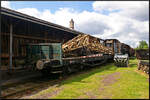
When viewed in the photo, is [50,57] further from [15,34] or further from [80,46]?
[80,46]

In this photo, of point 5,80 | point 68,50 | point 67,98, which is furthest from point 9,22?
point 67,98

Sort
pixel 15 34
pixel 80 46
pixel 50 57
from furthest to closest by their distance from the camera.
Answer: pixel 80 46 → pixel 15 34 → pixel 50 57

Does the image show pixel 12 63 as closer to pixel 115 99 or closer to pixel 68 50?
pixel 68 50

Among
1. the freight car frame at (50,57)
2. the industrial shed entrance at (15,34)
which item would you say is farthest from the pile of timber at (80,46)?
the freight car frame at (50,57)

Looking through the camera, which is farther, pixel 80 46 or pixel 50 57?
pixel 80 46

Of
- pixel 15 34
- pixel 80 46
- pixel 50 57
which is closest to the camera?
pixel 50 57

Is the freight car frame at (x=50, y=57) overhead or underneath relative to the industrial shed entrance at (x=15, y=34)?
underneath

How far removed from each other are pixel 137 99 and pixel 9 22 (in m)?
8.89

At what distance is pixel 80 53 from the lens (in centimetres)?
1473

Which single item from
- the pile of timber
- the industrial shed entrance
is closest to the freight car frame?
the industrial shed entrance

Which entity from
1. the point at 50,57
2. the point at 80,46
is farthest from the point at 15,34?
the point at 80,46

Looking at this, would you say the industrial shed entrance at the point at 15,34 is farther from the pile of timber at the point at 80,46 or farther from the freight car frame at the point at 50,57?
the pile of timber at the point at 80,46

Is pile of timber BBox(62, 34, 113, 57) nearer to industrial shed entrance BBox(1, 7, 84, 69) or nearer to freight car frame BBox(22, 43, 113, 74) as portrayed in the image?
industrial shed entrance BBox(1, 7, 84, 69)

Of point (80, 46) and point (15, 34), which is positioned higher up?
point (15, 34)
